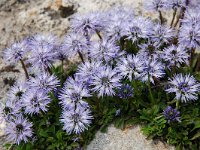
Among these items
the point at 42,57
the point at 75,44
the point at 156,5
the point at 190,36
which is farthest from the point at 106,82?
the point at 156,5

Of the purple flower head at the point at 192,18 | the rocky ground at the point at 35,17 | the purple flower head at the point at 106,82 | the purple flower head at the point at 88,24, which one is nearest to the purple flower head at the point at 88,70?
the purple flower head at the point at 106,82

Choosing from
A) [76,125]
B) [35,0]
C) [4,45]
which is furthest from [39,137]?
[35,0]

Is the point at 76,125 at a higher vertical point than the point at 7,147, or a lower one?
higher

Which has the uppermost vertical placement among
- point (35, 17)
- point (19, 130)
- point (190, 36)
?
point (35, 17)

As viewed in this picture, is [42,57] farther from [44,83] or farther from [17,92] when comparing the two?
[17,92]

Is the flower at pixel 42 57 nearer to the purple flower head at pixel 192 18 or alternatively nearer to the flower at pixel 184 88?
the flower at pixel 184 88

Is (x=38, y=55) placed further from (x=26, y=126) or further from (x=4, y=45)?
(x=4, y=45)
